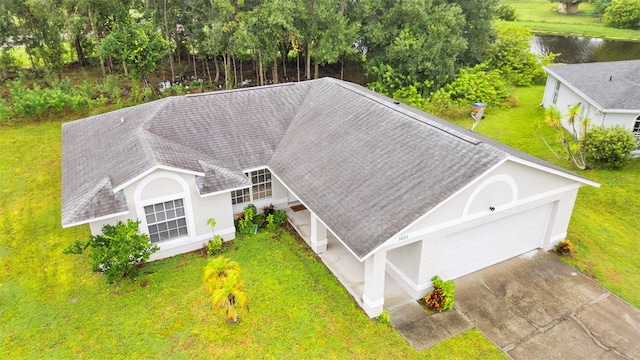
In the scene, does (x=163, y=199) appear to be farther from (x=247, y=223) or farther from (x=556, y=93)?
(x=556, y=93)

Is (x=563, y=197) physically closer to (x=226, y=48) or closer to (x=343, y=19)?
(x=343, y=19)

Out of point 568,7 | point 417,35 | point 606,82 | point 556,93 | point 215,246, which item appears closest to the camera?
point 215,246

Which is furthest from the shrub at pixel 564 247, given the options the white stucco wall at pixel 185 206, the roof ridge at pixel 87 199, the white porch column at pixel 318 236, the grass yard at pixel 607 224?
the roof ridge at pixel 87 199

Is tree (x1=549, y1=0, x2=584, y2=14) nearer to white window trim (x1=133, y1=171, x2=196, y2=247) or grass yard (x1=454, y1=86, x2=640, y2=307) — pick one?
grass yard (x1=454, y1=86, x2=640, y2=307)

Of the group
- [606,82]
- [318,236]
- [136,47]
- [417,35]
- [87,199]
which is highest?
[417,35]

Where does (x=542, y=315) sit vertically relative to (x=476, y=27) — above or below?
below

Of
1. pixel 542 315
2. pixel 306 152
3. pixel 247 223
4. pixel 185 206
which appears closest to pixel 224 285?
pixel 185 206

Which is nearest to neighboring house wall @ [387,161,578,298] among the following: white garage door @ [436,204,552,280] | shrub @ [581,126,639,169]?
white garage door @ [436,204,552,280]
